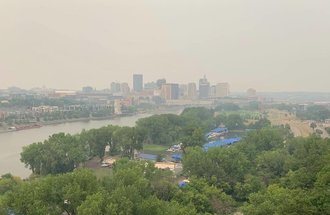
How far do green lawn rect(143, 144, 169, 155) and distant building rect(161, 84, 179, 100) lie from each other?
130ft

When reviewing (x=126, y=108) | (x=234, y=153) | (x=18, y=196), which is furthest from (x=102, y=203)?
(x=126, y=108)

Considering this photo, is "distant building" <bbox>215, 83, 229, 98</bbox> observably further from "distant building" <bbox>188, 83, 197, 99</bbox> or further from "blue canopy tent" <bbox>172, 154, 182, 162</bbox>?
"blue canopy tent" <bbox>172, 154, 182, 162</bbox>

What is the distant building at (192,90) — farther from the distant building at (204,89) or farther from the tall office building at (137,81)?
the tall office building at (137,81)

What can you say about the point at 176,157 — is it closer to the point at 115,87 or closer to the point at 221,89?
the point at 221,89

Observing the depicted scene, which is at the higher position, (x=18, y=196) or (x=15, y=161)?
(x=18, y=196)

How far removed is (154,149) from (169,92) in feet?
135

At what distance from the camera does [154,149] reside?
1681 centimetres

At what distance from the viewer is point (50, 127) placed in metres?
27.4

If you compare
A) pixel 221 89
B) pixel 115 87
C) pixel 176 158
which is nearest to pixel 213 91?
pixel 221 89

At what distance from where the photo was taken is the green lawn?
1596 centimetres

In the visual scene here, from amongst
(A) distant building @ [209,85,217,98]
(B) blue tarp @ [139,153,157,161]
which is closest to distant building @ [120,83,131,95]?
(A) distant building @ [209,85,217,98]

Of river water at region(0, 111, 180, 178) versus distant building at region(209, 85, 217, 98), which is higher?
distant building at region(209, 85, 217, 98)

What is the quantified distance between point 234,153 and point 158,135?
8.05 metres

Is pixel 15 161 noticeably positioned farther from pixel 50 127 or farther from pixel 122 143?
pixel 50 127
